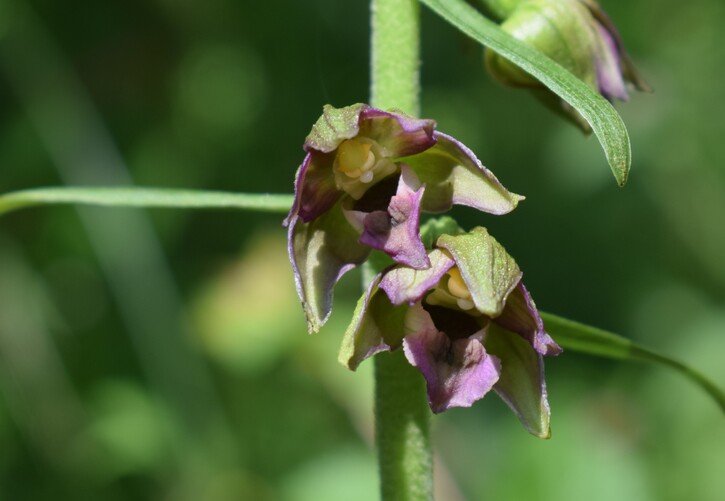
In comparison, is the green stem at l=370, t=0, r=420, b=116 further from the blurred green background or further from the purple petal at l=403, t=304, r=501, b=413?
the blurred green background

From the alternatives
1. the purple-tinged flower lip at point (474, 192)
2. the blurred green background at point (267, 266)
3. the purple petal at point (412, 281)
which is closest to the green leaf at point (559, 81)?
the purple-tinged flower lip at point (474, 192)

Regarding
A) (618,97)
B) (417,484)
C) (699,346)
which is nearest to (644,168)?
(699,346)

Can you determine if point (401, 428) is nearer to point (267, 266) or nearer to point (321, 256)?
point (321, 256)

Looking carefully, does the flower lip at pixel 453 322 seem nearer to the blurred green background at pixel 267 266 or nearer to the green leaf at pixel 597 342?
the green leaf at pixel 597 342

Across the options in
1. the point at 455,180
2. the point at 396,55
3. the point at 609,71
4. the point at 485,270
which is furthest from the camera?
the point at 609,71

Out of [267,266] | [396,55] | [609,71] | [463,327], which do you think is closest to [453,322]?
[463,327]

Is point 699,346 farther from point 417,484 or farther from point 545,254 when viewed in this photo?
point 417,484
